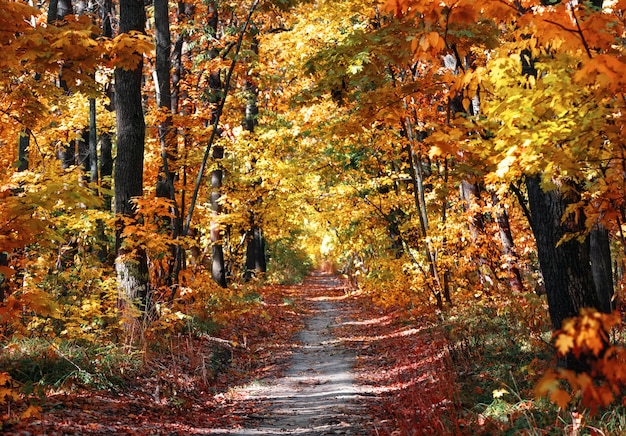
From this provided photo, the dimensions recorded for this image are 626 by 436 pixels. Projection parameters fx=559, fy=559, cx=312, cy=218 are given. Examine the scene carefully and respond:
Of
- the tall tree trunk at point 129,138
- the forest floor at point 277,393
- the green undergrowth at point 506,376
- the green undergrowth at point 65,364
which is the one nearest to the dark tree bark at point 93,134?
the tall tree trunk at point 129,138

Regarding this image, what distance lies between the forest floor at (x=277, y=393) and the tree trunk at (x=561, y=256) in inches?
70.5

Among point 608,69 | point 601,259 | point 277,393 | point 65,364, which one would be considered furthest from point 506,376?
point 65,364

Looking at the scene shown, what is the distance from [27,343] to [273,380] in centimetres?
417

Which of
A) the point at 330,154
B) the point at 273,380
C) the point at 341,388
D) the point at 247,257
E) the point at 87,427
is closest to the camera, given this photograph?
the point at 87,427

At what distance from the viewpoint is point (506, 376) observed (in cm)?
755

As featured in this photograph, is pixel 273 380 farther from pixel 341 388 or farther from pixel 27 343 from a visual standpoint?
pixel 27 343

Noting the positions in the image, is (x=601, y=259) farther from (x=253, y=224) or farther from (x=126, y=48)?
(x=253, y=224)

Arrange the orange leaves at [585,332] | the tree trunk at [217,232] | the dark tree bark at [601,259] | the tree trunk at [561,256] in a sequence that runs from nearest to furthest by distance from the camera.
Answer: the orange leaves at [585,332], the tree trunk at [561,256], the dark tree bark at [601,259], the tree trunk at [217,232]

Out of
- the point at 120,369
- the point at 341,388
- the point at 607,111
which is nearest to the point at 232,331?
the point at 341,388

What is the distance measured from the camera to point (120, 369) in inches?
310

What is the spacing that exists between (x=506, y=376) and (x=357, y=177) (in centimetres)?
949

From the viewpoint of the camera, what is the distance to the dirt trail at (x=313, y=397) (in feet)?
23.7

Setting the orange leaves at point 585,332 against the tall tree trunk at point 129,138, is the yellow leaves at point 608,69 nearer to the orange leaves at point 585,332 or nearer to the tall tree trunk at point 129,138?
the orange leaves at point 585,332

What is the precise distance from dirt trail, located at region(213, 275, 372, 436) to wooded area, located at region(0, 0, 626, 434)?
156 centimetres
